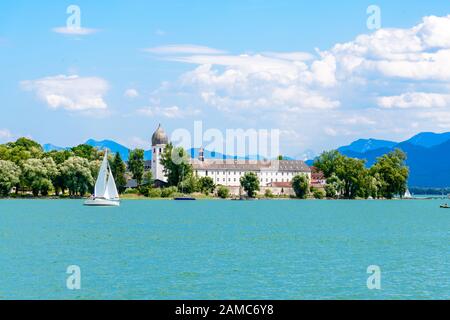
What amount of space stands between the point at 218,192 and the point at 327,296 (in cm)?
13077

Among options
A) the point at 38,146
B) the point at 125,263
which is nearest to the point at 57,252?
the point at 125,263

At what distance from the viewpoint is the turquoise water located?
31344mm

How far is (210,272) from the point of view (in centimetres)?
3644

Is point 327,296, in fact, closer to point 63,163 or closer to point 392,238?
point 392,238

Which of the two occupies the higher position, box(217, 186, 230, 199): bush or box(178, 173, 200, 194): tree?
box(178, 173, 200, 194): tree

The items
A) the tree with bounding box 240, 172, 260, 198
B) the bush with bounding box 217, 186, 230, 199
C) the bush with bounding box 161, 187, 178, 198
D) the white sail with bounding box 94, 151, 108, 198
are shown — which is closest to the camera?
the white sail with bounding box 94, 151, 108, 198

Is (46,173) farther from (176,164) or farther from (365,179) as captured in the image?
(365,179)

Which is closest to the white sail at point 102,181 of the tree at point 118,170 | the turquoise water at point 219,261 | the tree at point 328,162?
the tree at point 118,170

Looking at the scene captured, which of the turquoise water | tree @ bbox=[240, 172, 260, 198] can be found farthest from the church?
the turquoise water

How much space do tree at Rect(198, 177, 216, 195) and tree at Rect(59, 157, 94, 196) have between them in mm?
32312

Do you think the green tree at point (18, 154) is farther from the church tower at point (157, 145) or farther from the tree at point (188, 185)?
the church tower at point (157, 145)

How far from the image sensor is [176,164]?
146 m

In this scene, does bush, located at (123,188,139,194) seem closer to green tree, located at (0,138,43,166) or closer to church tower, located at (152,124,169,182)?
green tree, located at (0,138,43,166)

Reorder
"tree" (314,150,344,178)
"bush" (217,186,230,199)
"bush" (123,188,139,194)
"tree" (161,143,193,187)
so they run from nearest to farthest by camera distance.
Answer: "tree" (161,143,193,187) → "bush" (123,188,139,194) → "bush" (217,186,230,199) → "tree" (314,150,344,178)
